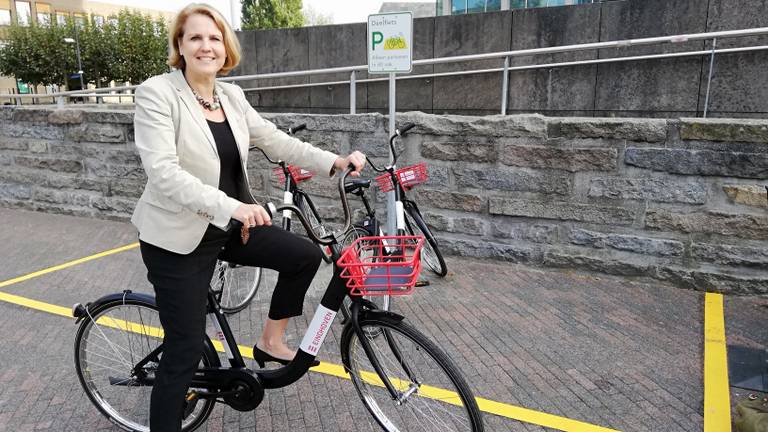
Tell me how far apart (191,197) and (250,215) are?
0.83 feet

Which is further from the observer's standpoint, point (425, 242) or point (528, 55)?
point (528, 55)

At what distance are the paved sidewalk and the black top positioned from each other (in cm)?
135

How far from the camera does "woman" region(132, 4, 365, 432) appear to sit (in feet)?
7.20

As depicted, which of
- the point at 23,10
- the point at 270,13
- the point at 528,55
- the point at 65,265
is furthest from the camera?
the point at 23,10

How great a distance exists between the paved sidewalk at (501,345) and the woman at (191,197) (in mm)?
842

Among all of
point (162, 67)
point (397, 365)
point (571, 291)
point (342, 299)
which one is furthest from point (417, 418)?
point (162, 67)

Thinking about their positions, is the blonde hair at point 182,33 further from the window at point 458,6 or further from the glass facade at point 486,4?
the window at point 458,6

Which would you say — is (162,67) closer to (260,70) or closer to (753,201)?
(260,70)

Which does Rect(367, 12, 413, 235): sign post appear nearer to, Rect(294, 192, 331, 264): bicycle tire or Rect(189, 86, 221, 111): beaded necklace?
Rect(294, 192, 331, 264): bicycle tire

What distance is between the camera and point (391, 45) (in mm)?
5074

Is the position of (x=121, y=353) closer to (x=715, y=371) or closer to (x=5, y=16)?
(x=715, y=371)

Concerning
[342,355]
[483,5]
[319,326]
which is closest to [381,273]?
[319,326]

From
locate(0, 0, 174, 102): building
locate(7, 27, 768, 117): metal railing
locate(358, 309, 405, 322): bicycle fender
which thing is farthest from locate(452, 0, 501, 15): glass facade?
locate(0, 0, 174, 102): building

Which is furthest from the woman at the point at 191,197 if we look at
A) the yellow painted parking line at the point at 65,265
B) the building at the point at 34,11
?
the building at the point at 34,11
